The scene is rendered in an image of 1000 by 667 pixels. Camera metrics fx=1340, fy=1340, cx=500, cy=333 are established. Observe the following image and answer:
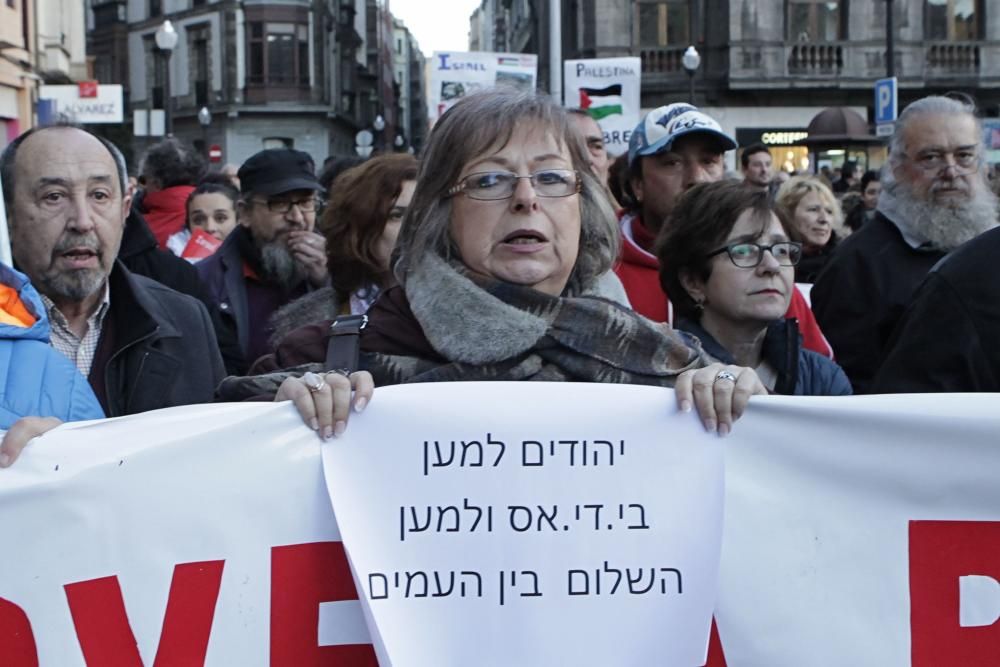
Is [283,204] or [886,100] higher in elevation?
[886,100]

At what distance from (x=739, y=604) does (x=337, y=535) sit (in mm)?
748

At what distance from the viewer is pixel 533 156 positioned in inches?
106

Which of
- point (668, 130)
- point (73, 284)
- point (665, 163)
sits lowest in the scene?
point (73, 284)

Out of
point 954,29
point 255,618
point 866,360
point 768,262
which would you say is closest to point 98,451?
point 255,618

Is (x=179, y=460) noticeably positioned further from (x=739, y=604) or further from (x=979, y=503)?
(x=979, y=503)

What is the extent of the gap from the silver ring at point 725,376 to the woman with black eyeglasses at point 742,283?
3.29 feet

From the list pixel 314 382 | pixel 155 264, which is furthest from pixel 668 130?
pixel 314 382

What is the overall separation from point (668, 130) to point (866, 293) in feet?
2.98

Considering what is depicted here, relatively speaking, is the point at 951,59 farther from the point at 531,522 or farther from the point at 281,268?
the point at 531,522

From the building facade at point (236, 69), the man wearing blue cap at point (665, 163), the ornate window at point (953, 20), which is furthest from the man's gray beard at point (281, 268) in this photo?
the building facade at point (236, 69)

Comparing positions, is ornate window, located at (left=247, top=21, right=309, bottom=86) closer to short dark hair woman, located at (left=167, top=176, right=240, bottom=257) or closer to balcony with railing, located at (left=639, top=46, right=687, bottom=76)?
balcony with railing, located at (left=639, top=46, right=687, bottom=76)

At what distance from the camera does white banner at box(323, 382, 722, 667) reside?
2.37 meters

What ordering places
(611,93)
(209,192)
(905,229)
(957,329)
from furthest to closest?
(611,93) < (209,192) < (905,229) < (957,329)

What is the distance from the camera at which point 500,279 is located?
2682 millimetres
